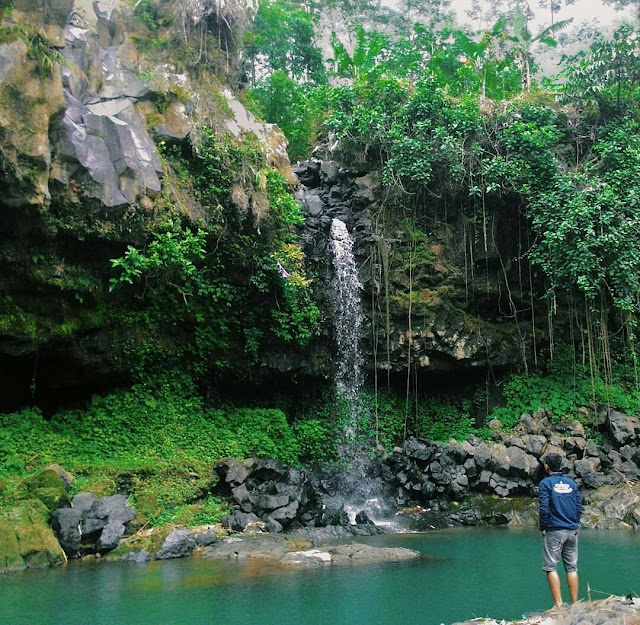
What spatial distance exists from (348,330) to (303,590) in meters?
8.39

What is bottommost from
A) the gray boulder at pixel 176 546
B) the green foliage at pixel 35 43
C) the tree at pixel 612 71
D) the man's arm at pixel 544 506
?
the gray boulder at pixel 176 546

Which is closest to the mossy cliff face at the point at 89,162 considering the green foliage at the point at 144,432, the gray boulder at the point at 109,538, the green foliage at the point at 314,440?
the green foliage at the point at 144,432

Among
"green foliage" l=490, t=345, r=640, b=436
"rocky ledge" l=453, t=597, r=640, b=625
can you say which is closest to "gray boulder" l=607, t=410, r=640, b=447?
"green foliage" l=490, t=345, r=640, b=436

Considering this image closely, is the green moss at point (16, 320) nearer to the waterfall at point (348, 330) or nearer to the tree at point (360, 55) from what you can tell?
the waterfall at point (348, 330)

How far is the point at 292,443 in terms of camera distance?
12.3 m

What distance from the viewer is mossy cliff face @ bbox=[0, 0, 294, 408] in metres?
8.57

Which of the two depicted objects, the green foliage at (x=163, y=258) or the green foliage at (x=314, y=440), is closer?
the green foliage at (x=163, y=258)

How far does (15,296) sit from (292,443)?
5.82m

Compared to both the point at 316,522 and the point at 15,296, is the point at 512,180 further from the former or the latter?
the point at 15,296

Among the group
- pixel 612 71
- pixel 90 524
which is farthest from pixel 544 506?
pixel 612 71

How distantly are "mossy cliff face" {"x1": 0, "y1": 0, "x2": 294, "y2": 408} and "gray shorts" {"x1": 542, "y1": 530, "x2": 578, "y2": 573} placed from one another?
7614 millimetres

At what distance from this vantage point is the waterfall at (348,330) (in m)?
13.8

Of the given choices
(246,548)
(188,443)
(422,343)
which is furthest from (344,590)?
(422,343)

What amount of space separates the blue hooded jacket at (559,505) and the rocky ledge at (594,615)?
30.5 inches
